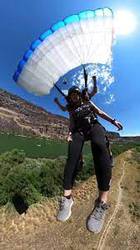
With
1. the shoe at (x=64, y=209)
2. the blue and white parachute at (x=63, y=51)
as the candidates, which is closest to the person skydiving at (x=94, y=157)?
the shoe at (x=64, y=209)

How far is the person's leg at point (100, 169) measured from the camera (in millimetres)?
9648

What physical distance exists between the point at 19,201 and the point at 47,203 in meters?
2.16

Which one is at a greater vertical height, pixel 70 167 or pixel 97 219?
pixel 70 167

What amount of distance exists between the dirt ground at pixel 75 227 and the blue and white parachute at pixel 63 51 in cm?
2088

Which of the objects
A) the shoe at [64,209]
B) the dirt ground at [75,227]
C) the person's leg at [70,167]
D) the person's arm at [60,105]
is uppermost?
the person's arm at [60,105]

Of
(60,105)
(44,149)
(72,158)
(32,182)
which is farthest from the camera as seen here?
(44,149)

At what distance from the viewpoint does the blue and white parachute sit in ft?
33.6

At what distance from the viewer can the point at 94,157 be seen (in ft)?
32.1

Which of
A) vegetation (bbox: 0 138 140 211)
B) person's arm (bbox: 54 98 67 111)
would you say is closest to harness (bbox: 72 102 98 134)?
person's arm (bbox: 54 98 67 111)

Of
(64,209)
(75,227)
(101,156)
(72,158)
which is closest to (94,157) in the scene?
(101,156)

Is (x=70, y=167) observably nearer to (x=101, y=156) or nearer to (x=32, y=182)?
(x=101, y=156)

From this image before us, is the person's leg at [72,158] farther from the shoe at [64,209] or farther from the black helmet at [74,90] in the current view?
the black helmet at [74,90]

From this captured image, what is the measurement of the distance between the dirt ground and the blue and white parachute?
68.5ft

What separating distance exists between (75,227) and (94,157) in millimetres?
22289
